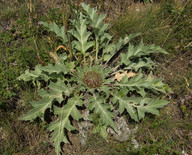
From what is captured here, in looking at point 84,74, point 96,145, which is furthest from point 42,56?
point 96,145

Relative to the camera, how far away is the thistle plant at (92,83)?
2619mm

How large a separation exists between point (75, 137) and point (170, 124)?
1648 mm

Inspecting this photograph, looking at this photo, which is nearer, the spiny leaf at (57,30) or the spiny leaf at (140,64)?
the spiny leaf at (57,30)

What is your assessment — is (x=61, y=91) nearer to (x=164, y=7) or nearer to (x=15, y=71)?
(x=15, y=71)

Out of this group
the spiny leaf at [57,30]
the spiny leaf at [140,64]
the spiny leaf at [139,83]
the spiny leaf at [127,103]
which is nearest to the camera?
the spiny leaf at [127,103]

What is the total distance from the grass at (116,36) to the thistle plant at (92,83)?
0.25 m

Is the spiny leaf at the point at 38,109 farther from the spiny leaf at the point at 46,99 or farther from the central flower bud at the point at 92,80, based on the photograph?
the central flower bud at the point at 92,80

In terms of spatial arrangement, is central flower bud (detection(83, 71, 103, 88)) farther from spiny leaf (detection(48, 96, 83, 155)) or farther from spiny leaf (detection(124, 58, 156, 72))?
spiny leaf (detection(124, 58, 156, 72))

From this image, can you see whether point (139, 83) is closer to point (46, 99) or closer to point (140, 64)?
point (140, 64)

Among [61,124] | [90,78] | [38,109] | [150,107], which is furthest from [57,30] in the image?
[150,107]

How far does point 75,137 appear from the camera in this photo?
2908 millimetres

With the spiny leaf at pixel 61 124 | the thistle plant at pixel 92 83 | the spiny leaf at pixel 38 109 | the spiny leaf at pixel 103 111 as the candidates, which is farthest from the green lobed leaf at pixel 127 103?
the spiny leaf at pixel 38 109

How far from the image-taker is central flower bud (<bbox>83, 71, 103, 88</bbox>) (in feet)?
9.84

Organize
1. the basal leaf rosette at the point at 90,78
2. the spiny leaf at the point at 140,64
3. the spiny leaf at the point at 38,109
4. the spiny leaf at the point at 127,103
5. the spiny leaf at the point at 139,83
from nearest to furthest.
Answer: the spiny leaf at the point at 38,109 → the spiny leaf at the point at 127,103 → the spiny leaf at the point at 139,83 → the basal leaf rosette at the point at 90,78 → the spiny leaf at the point at 140,64
